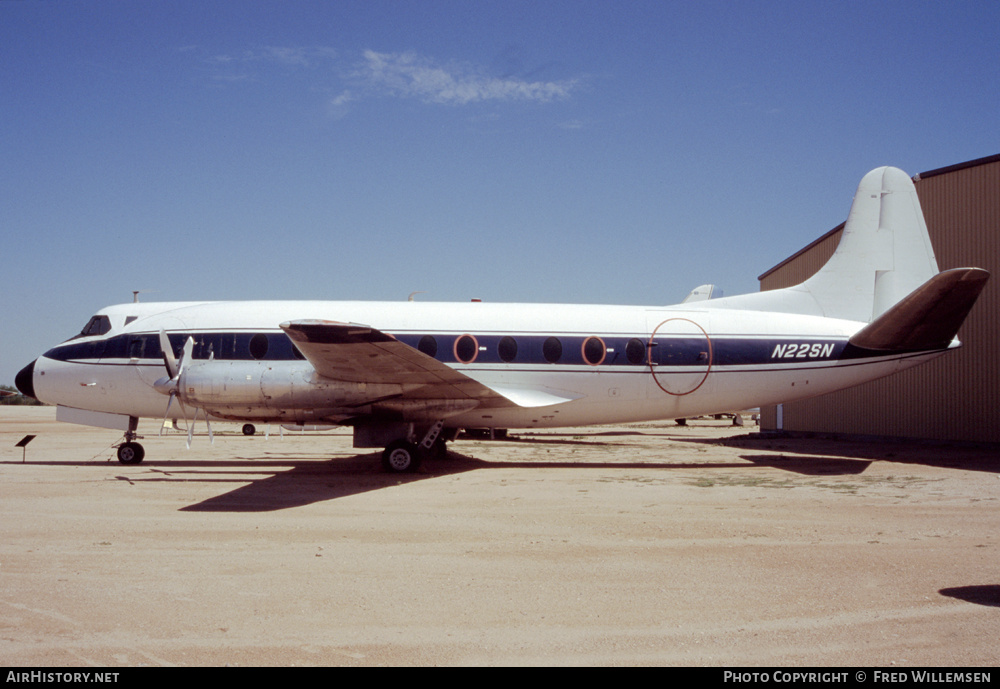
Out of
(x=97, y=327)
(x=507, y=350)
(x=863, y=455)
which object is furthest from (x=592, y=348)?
(x=97, y=327)

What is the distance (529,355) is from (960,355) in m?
13.6

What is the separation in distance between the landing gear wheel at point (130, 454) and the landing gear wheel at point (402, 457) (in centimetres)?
633

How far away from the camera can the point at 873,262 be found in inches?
655

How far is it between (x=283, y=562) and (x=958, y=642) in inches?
234

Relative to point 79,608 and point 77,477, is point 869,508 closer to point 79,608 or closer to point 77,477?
point 79,608

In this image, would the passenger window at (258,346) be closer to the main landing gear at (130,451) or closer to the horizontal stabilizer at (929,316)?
the main landing gear at (130,451)

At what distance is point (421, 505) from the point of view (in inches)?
432

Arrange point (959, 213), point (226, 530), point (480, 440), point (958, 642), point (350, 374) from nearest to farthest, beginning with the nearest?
point (958, 642), point (226, 530), point (350, 374), point (959, 213), point (480, 440)

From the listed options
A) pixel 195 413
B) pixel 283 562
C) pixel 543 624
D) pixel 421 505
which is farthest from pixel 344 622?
pixel 195 413

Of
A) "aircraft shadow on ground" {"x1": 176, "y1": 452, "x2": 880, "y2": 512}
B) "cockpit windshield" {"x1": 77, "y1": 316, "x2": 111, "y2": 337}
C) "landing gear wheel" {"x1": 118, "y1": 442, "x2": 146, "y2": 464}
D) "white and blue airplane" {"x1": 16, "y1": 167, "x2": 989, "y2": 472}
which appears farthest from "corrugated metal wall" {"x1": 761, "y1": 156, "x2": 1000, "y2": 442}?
"cockpit windshield" {"x1": 77, "y1": 316, "x2": 111, "y2": 337}

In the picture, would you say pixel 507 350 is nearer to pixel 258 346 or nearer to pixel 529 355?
pixel 529 355

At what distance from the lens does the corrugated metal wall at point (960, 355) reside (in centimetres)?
1958

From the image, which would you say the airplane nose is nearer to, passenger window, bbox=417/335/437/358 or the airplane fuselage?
the airplane fuselage

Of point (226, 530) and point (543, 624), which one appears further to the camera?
point (226, 530)
